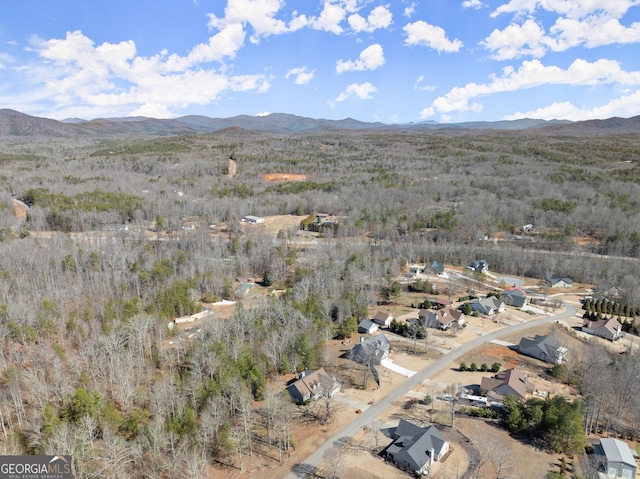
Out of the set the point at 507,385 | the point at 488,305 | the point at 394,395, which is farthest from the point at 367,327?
the point at 488,305

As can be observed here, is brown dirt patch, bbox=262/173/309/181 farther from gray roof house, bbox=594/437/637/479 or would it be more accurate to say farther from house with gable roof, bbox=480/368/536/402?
gray roof house, bbox=594/437/637/479

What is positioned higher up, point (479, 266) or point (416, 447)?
point (479, 266)

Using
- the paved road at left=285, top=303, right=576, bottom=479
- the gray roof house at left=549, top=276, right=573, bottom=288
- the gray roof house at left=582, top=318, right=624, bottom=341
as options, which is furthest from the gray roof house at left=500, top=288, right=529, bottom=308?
the gray roof house at left=549, top=276, right=573, bottom=288

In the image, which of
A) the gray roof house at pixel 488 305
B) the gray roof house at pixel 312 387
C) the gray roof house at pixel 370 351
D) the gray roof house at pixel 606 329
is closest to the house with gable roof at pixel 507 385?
the gray roof house at pixel 370 351

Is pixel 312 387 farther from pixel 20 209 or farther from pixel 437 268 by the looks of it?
pixel 20 209

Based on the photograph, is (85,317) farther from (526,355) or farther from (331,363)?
(526,355)

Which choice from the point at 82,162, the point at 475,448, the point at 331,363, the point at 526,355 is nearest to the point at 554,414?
the point at 475,448
